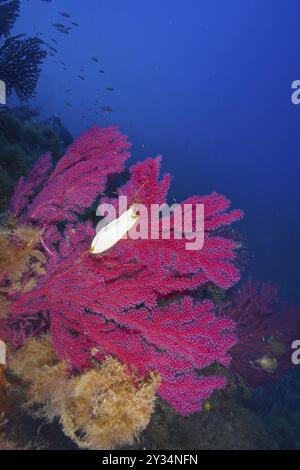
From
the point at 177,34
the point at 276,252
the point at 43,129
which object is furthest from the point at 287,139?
the point at 43,129

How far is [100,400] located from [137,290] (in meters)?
0.80

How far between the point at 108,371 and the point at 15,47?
24.3 feet

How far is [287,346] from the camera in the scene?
6625 millimetres

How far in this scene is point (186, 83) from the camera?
130 meters

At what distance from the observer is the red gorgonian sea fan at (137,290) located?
2.49m

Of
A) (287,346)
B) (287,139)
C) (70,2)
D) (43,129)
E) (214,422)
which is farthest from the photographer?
(70,2)

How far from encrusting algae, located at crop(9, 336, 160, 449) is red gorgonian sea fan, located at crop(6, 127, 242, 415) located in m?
0.12

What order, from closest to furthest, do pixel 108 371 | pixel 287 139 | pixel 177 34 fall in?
1. pixel 108 371
2. pixel 287 139
3. pixel 177 34

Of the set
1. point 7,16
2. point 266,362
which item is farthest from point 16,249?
point 7,16

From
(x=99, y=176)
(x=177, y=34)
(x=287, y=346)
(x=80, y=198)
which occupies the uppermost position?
(x=177, y=34)

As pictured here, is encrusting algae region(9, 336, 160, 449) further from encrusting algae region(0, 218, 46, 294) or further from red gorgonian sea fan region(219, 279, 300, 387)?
red gorgonian sea fan region(219, 279, 300, 387)

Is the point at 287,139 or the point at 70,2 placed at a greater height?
the point at 70,2

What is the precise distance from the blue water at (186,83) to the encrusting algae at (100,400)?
8261 centimetres

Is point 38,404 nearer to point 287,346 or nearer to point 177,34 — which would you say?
point 287,346
